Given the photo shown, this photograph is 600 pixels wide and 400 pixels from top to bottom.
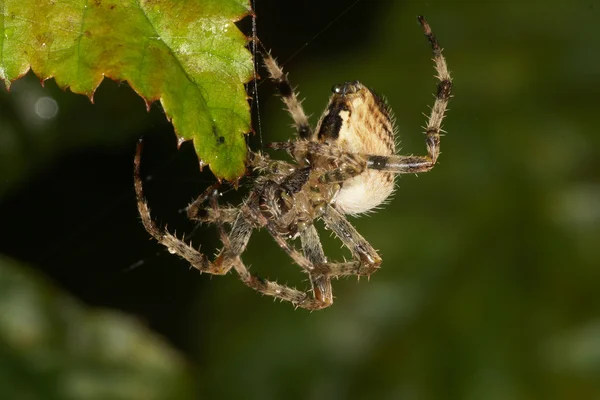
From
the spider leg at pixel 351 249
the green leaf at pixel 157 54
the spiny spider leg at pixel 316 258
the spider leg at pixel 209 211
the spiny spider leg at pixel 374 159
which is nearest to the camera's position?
the green leaf at pixel 157 54

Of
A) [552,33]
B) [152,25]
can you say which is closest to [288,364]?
[152,25]

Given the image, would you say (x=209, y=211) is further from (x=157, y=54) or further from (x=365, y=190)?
(x=157, y=54)

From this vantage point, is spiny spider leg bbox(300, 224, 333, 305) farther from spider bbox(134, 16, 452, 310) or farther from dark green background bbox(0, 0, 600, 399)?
dark green background bbox(0, 0, 600, 399)

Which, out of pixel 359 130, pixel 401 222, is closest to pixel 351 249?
A: pixel 359 130

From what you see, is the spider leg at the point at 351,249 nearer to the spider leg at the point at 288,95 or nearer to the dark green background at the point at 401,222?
the spider leg at the point at 288,95

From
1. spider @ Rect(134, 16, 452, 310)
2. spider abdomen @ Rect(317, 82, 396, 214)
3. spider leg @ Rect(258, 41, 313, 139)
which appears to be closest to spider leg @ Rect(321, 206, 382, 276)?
spider @ Rect(134, 16, 452, 310)

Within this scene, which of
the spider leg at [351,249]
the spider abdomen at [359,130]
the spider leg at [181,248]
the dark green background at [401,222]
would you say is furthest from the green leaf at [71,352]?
the spider abdomen at [359,130]

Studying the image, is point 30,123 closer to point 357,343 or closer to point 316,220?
point 316,220
